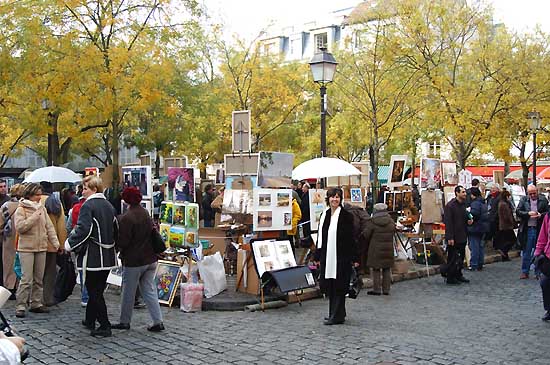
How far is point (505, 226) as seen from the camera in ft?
47.4

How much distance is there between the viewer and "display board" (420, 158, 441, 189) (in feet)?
48.9

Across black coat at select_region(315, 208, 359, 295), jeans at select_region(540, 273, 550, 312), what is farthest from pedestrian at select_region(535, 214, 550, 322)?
black coat at select_region(315, 208, 359, 295)

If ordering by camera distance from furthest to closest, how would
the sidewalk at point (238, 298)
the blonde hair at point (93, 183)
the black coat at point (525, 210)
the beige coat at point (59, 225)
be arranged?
the black coat at point (525, 210), the sidewalk at point (238, 298), the beige coat at point (59, 225), the blonde hair at point (93, 183)

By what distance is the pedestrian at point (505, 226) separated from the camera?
14430mm

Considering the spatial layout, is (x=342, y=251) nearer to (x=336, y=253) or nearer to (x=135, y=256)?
(x=336, y=253)

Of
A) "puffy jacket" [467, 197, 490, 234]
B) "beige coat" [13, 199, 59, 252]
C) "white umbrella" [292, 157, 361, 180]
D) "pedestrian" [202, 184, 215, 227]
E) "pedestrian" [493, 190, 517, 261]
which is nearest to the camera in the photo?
"beige coat" [13, 199, 59, 252]

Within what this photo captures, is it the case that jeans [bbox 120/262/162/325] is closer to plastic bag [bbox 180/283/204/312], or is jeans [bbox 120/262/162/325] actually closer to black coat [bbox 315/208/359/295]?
plastic bag [bbox 180/283/204/312]

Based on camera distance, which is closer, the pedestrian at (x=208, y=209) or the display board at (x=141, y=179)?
the display board at (x=141, y=179)

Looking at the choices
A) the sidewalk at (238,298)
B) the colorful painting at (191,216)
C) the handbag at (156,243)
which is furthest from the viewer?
the colorful painting at (191,216)

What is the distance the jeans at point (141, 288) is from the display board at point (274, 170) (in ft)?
15.0

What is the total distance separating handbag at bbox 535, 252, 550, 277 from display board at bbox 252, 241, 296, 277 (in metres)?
3.58

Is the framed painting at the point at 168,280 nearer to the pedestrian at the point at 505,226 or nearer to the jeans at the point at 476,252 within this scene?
the jeans at the point at 476,252

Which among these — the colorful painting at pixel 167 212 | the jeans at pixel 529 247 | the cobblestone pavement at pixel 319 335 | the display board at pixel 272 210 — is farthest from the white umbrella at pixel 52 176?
the jeans at pixel 529 247

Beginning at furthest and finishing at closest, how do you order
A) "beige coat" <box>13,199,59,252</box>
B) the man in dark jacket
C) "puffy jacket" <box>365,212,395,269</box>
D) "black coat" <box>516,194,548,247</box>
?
"black coat" <box>516,194,548,247</box> → the man in dark jacket → "puffy jacket" <box>365,212,395,269</box> → "beige coat" <box>13,199,59,252</box>
